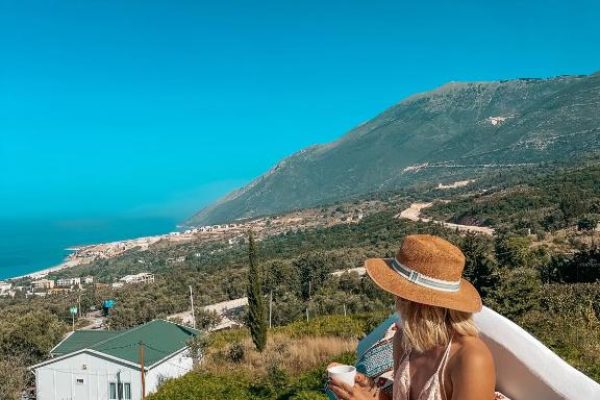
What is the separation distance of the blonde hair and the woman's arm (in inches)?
4.5

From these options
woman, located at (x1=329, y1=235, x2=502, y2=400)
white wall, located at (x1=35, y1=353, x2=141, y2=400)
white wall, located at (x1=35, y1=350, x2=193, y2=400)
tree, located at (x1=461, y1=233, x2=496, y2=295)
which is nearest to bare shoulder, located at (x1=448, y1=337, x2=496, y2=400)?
woman, located at (x1=329, y1=235, x2=502, y2=400)

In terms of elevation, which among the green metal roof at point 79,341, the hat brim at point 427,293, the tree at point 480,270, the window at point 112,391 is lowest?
the window at point 112,391

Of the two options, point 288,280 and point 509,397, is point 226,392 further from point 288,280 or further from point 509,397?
point 288,280

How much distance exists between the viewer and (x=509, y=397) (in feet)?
9.55

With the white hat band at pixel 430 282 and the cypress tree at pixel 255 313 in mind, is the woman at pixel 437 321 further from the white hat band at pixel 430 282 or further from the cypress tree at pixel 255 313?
the cypress tree at pixel 255 313

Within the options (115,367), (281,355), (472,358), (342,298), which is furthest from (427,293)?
(342,298)

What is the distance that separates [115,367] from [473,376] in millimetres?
16597

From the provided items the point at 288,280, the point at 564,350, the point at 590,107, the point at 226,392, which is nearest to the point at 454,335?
the point at 564,350

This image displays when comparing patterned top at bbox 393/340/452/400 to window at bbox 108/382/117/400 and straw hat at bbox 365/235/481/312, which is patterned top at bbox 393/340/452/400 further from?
window at bbox 108/382/117/400

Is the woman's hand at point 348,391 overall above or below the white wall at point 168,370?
above

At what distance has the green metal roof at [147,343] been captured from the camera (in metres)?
16.7

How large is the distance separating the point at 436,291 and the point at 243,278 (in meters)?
38.9

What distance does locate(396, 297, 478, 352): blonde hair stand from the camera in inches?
92.0

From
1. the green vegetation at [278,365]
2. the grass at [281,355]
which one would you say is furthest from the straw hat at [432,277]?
the grass at [281,355]
